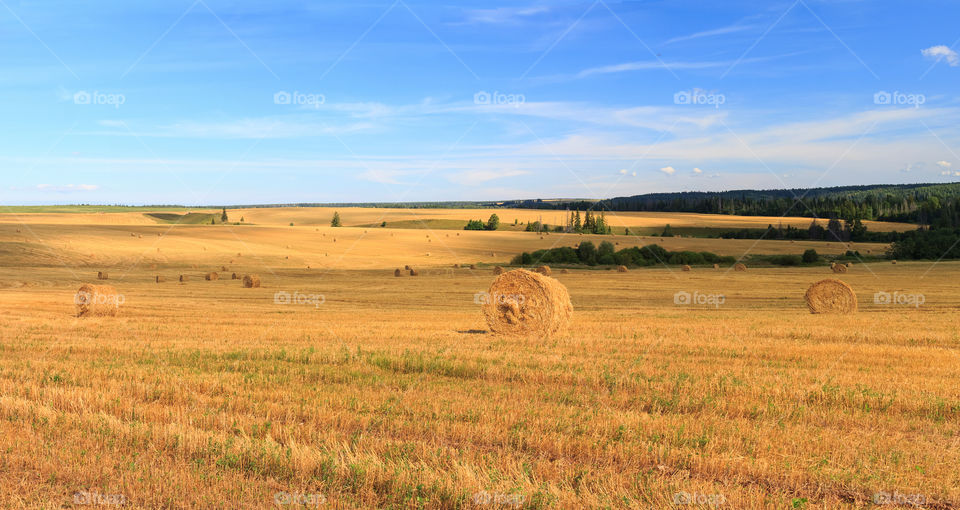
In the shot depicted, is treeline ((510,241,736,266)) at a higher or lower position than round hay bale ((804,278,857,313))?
higher

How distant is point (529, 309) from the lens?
19.8 metres

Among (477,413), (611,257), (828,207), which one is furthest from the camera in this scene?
(828,207)

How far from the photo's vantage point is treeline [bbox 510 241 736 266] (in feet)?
204

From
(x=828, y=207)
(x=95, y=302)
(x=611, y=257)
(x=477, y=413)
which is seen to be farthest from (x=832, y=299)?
(x=828, y=207)

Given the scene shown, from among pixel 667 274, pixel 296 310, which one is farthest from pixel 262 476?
pixel 667 274

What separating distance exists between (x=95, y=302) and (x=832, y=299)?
26.4m

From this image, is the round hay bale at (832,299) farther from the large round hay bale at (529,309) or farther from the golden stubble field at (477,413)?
the large round hay bale at (529,309)

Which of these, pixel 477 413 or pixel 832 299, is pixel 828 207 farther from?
pixel 477 413

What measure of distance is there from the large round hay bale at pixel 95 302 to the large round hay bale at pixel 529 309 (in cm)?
1423

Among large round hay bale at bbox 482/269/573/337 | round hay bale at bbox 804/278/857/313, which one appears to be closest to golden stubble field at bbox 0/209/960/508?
large round hay bale at bbox 482/269/573/337

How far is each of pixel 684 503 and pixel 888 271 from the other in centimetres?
5467

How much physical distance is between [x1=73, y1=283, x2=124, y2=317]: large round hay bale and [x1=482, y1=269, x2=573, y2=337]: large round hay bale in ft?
46.7

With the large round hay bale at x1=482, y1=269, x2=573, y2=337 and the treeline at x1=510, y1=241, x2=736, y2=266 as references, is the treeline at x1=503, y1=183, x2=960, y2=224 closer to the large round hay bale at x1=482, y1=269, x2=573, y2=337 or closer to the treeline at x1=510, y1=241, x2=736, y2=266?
the treeline at x1=510, y1=241, x2=736, y2=266

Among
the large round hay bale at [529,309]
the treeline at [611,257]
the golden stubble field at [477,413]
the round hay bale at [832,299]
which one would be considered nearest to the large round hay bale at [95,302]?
the golden stubble field at [477,413]
